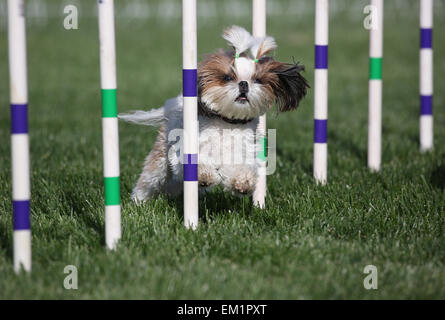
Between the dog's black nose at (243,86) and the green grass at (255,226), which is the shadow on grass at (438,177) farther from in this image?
the dog's black nose at (243,86)

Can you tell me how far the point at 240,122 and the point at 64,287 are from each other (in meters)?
1.51

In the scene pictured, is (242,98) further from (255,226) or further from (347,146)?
(347,146)

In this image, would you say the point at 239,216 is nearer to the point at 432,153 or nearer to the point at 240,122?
the point at 240,122

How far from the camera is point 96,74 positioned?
40.8 ft

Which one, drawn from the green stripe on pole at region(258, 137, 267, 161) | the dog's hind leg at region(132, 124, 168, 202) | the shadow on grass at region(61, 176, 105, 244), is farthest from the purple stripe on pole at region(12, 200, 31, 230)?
the green stripe on pole at region(258, 137, 267, 161)

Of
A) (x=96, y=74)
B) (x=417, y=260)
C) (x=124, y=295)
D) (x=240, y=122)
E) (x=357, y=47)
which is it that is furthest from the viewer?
(x=357, y=47)

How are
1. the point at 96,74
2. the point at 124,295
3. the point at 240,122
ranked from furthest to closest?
the point at 96,74 < the point at 240,122 < the point at 124,295

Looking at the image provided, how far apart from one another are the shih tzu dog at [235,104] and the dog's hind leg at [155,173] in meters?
0.06

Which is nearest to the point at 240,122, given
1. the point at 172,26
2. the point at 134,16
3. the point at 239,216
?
the point at 239,216

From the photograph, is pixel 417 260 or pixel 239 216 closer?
pixel 417 260

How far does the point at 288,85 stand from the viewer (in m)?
3.77

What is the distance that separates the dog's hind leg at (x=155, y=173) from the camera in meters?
3.96

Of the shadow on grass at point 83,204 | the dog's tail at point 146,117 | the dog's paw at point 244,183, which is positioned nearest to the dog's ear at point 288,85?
the dog's paw at point 244,183
